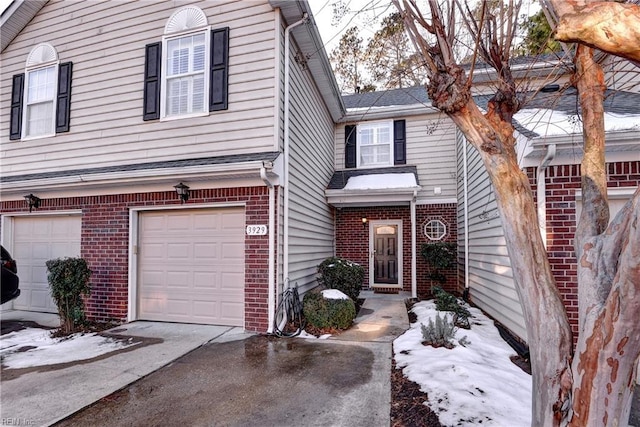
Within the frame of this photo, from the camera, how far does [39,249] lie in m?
6.95

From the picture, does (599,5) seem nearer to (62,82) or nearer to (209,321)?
(209,321)

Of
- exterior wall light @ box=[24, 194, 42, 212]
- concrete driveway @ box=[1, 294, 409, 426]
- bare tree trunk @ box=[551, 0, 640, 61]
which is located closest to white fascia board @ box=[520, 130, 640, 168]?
bare tree trunk @ box=[551, 0, 640, 61]

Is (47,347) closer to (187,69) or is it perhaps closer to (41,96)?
(187,69)

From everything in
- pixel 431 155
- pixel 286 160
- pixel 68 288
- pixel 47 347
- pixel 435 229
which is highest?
pixel 431 155

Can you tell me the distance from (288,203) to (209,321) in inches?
97.3

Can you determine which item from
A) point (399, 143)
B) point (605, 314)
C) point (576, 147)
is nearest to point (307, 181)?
point (399, 143)

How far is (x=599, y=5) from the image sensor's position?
139 centimetres

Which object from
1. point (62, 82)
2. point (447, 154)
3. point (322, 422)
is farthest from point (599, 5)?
point (62, 82)

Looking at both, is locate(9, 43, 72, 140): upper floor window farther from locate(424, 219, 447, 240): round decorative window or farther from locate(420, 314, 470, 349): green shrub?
locate(424, 219, 447, 240): round decorative window

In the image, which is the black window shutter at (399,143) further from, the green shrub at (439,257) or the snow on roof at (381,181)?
the green shrub at (439,257)

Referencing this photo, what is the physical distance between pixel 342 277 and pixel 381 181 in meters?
3.07

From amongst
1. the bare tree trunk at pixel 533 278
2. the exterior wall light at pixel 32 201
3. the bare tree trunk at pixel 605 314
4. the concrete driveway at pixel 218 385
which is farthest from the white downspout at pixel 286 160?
the exterior wall light at pixel 32 201

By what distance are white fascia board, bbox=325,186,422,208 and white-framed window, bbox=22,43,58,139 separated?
625cm

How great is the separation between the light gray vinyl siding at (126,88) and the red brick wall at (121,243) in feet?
2.32
